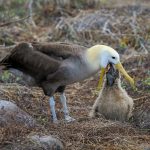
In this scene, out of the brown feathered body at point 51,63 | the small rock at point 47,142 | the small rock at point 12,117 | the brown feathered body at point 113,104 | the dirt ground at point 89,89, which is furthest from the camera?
the brown feathered body at point 113,104

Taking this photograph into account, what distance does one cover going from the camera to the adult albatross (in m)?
7.38

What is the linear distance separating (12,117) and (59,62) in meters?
1.06

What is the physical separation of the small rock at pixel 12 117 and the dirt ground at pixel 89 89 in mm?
121

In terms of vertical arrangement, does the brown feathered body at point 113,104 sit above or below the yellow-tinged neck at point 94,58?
below

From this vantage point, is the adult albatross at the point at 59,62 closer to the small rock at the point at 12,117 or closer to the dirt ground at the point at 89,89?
the dirt ground at the point at 89,89

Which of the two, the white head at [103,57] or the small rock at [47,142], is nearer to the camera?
the small rock at [47,142]

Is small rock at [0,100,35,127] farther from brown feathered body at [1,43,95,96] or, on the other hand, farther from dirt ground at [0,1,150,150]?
brown feathered body at [1,43,95,96]

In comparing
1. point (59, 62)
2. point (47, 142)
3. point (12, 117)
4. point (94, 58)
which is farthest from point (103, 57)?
point (47, 142)

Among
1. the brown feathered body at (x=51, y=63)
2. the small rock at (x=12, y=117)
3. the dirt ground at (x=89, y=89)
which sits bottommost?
the dirt ground at (x=89, y=89)

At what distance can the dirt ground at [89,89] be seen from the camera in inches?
258

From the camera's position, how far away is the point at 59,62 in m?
7.49

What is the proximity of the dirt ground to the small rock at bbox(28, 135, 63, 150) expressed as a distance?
0.08m

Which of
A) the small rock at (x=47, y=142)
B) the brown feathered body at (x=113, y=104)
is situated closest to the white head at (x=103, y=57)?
the brown feathered body at (x=113, y=104)

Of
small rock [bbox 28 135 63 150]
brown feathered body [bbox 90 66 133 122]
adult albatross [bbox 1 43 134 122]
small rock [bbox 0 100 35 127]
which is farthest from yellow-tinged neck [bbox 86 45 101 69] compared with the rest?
small rock [bbox 28 135 63 150]
